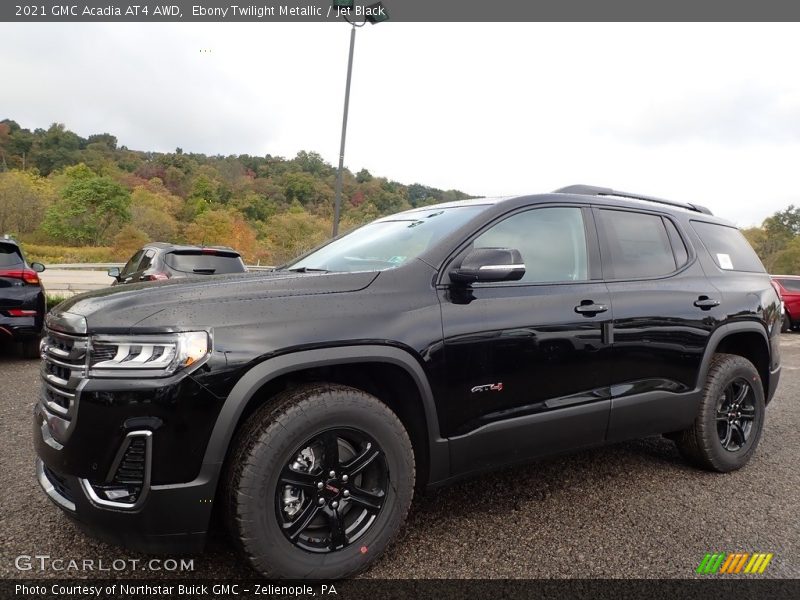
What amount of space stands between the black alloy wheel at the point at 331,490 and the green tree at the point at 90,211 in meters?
53.7

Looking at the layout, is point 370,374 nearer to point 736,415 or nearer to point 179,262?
point 736,415

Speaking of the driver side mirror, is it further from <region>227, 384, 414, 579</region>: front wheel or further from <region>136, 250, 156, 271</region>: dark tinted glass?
<region>136, 250, 156, 271</region>: dark tinted glass

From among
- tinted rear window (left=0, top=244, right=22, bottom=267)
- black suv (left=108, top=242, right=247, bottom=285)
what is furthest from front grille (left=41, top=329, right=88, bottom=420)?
tinted rear window (left=0, top=244, right=22, bottom=267)

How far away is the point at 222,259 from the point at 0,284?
7.93 feet

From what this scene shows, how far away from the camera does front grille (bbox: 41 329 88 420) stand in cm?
185

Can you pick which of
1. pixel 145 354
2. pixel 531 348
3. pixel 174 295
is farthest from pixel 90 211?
pixel 531 348

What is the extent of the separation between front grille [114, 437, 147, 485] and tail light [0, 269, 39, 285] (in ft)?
17.2

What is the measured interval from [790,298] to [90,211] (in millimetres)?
53474

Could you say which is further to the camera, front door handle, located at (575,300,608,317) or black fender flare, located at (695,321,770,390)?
black fender flare, located at (695,321,770,390)

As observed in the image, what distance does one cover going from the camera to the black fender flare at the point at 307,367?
1854 millimetres

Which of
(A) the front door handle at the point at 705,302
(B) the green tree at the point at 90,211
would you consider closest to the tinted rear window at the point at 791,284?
(A) the front door handle at the point at 705,302

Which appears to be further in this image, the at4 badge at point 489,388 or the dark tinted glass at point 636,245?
the dark tinted glass at point 636,245

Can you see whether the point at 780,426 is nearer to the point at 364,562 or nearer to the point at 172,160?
the point at 364,562
